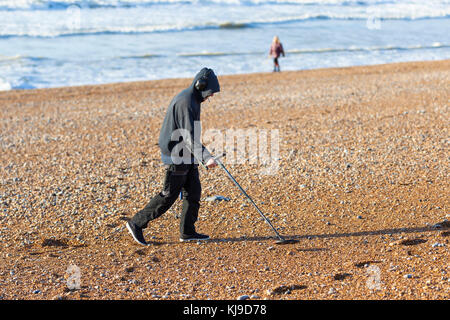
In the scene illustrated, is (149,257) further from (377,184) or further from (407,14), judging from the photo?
(407,14)

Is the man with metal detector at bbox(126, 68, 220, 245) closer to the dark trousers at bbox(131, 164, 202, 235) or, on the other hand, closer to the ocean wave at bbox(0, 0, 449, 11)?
the dark trousers at bbox(131, 164, 202, 235)

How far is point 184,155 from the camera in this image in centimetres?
573

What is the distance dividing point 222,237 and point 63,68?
18.0 m

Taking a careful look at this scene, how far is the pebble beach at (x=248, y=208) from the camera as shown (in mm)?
5174

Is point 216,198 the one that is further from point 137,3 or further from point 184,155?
point 137,3

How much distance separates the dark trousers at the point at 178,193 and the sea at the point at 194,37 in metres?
14.6

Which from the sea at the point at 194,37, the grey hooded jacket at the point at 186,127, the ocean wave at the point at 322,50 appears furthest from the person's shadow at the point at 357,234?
the ocean wave at the point at 322,50

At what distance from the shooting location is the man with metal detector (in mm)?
5543

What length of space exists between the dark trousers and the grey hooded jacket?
0.43 feet

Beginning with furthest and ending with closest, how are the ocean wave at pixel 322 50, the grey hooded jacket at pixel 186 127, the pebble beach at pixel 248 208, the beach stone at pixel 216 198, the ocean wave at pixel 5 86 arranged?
the ocean wave at pixel 322 50 → the ocean wave at pixel 5 86 → the beach stone at pixel 216 198 → the grey hooded jacket at pixel 186 127 → the pebble beach at pixel 248 208

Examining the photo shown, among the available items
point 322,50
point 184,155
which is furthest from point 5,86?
point 184,155

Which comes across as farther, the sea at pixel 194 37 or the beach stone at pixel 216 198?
the sea at pixel 194 37

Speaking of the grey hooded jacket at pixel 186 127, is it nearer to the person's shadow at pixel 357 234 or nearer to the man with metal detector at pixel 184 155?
the man with metal detector at pixel 184 155
